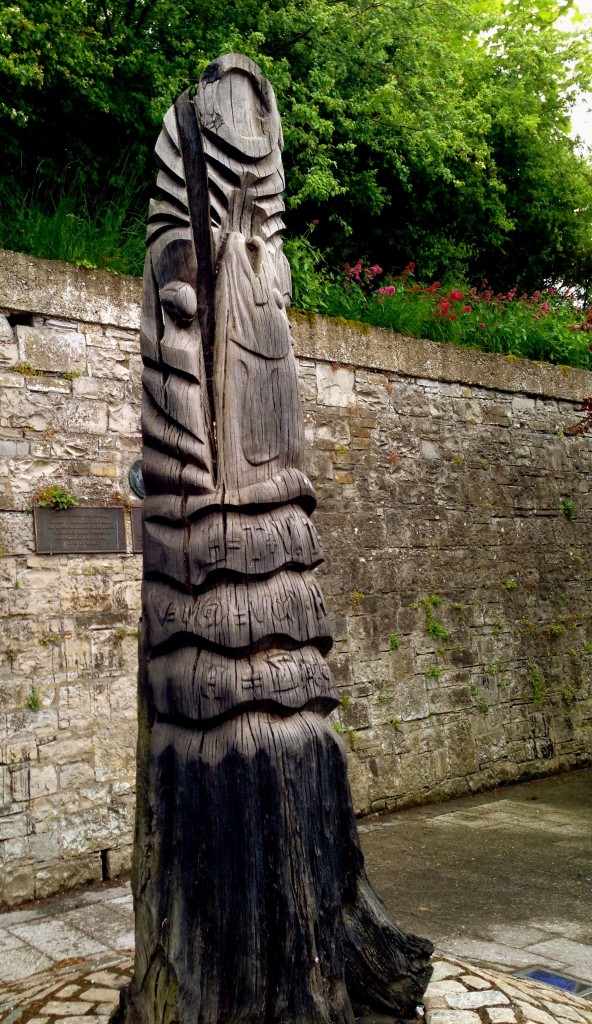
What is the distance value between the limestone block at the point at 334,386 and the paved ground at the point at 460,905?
10.2ft

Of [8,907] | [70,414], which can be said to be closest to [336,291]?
[70,414]

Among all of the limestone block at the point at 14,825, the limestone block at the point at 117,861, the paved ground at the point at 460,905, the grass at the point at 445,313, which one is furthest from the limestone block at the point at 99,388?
the paved ground at the point at 460,905

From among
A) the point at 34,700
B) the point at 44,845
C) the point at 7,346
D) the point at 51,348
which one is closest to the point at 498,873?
the point at 44,845

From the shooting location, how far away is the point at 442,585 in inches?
296

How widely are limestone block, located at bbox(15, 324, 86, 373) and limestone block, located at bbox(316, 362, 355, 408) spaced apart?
2.01 m

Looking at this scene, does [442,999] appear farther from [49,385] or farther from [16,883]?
[49,385]

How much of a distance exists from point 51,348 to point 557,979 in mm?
Result: 4213

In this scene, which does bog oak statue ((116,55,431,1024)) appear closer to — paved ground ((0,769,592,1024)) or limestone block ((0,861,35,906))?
paved ground ((0,769,592,1024))

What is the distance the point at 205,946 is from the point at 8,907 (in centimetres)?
297

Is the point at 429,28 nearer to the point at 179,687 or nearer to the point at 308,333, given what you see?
the point at 308,333

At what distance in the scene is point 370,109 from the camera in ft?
30.7

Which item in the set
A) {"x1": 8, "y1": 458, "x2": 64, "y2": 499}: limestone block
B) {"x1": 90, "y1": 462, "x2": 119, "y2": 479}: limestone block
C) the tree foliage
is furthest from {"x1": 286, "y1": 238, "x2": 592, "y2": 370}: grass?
{"x1": 8, "y1": 458, "x2": 64, "y2": 499}: limestone block

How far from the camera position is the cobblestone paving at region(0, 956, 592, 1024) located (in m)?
2.79

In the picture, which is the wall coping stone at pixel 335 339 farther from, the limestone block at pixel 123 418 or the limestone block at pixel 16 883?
the limestone block at pixel 16 883
